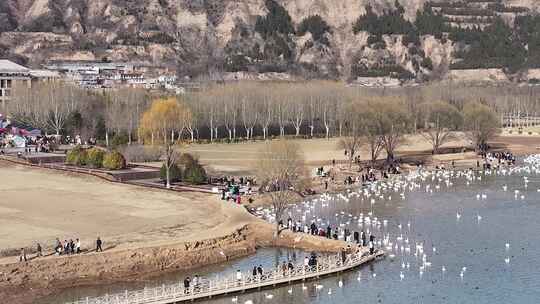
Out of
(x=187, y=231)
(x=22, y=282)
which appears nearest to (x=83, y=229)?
(x=187, y=231)

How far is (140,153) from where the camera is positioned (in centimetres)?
9488

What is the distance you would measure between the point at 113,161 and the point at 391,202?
26.3 metres

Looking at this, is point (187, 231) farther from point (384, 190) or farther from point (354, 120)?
point (354, 120)

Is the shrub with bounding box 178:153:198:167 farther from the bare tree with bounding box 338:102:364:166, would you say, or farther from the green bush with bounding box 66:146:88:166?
the bare tree with bounding box 338:102:364:166

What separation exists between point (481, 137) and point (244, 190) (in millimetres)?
48872

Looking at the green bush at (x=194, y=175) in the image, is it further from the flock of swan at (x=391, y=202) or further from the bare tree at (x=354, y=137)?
the bare tree at (x=354, y=137)

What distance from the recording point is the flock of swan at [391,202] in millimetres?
51125

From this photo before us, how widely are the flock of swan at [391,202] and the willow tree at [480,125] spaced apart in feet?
32.7

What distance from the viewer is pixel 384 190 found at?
79.9 m

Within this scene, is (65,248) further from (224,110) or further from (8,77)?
(8,77)

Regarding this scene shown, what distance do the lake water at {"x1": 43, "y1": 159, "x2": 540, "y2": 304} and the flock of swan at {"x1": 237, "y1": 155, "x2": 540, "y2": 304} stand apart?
0.11 m

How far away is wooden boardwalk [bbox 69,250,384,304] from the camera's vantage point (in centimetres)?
4153

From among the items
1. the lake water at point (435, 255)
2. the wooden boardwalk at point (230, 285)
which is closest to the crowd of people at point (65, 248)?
the lake water at point (435, 255)

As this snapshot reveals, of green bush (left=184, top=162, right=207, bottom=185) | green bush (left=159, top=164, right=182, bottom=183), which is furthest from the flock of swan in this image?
green bush (left=159, top=164, right=182, bottom=183)
